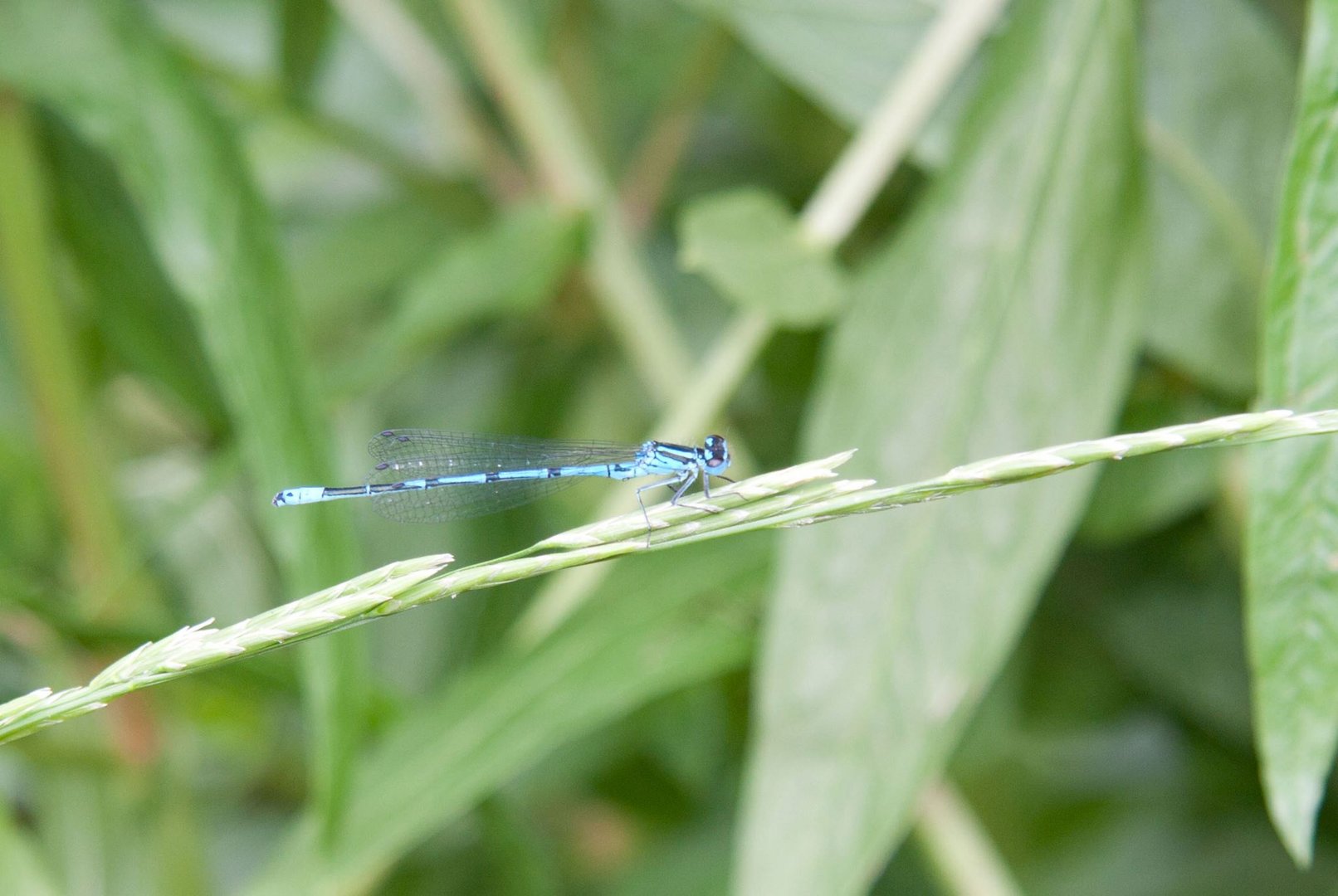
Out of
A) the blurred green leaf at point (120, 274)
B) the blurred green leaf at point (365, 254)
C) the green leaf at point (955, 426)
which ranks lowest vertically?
the green leaf at point (955, 426)

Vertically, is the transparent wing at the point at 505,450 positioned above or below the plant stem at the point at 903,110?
above

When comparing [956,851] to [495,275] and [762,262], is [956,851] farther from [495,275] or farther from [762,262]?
[495,275]

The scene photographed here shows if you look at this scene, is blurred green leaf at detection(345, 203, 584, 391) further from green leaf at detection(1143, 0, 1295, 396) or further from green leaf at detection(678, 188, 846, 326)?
green leaf at detection(1143, 0, 1295, 396)

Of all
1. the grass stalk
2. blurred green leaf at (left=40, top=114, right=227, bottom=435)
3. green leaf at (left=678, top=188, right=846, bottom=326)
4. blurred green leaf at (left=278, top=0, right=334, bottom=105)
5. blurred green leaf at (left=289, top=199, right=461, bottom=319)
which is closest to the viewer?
the grass stalk

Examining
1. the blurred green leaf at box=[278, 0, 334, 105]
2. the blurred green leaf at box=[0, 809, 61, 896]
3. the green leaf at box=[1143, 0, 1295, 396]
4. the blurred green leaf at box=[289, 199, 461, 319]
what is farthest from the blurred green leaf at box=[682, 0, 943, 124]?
the blurred green leaf at box=[0, 809, 61, 896]

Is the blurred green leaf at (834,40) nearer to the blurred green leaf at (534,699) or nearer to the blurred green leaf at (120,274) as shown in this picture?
the blurred green leaf at (534,699)

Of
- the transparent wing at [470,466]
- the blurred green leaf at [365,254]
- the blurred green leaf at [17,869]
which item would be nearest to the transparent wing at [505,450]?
the transparent wing at [470,466]

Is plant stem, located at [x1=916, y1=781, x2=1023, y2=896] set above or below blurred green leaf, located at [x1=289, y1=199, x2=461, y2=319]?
below

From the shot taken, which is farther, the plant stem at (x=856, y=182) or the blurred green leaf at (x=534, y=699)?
the plant stem at (x=856, y=182)
